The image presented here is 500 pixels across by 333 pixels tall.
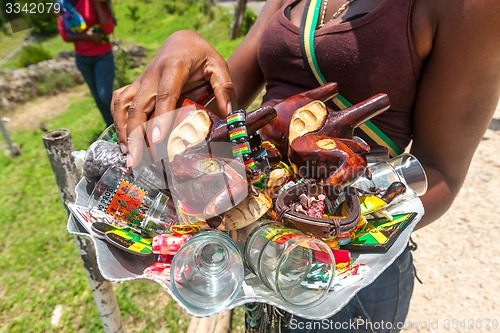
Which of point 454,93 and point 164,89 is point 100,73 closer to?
point 164,89

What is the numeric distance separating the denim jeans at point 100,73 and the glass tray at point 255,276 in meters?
2.79

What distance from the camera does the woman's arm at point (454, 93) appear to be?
0.74 metres

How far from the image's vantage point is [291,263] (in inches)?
23.7

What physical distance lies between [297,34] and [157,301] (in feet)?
5.77

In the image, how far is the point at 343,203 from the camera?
24.8 inches

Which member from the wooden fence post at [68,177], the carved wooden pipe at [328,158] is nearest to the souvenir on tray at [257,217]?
the carved wooden pipe at [328,158]

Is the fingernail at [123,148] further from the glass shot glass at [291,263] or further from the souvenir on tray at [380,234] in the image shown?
the souvenir on tray at [380,234]

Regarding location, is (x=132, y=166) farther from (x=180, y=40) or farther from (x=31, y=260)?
(x=31, y=260)

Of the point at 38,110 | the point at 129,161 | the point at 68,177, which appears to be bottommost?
the point at 38,110

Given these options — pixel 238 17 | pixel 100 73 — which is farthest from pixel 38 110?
pixel 100 73

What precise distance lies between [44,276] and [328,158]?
2487mm

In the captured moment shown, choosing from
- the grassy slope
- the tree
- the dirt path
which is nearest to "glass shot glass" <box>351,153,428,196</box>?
the grassy slope

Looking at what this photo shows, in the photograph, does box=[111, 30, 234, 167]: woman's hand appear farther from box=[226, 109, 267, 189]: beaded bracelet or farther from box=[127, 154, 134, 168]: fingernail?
box=[226, 109, 267, 189]: beaded bracelet

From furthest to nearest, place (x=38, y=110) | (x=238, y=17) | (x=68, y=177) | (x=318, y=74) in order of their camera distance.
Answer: (x=38, y=110), (x=238, y=17), (x=68, y=177), (x=318, y=74)
